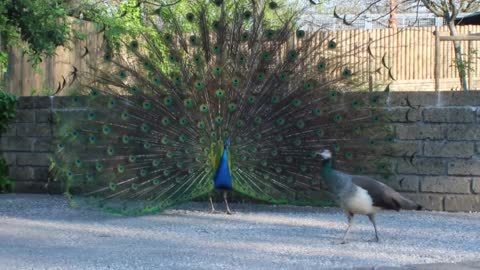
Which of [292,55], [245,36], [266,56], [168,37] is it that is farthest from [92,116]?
[292,55]

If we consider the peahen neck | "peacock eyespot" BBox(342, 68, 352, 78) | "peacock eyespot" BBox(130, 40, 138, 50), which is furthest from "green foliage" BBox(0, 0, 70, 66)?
the peahen neck

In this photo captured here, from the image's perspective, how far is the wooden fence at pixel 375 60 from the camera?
12595mm

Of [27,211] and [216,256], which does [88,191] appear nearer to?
[27,211]

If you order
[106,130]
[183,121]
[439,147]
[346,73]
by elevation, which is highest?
[346,73]

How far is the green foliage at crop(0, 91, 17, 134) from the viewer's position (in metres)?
13.5

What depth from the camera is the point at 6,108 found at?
13562 millimetres

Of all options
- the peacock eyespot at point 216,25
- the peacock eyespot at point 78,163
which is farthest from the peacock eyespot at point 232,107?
the peacock eyespot at point 78,163

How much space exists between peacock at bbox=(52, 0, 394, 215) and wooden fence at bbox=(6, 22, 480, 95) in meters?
0.58

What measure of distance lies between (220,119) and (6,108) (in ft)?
14.5

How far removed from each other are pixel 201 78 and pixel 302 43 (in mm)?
1377

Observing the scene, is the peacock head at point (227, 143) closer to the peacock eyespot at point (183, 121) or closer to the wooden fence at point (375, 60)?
the peacock eyespot at point (183, 121)

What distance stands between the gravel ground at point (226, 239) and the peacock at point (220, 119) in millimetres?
445

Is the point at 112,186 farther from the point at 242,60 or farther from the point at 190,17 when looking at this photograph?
the point at 190,17

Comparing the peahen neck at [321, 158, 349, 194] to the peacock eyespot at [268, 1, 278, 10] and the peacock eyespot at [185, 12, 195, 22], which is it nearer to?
the peacock eyespot at [268, 1, 278, 10]
